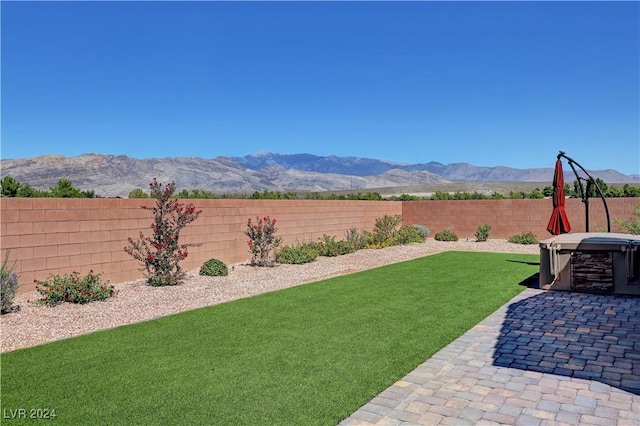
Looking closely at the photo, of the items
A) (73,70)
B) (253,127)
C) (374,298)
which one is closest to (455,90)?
(73,70)

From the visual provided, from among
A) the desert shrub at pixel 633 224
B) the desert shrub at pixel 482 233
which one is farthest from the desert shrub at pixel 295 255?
the desert shrub at pixel 633 224

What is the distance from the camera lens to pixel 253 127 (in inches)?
3851

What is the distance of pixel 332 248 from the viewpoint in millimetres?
15789

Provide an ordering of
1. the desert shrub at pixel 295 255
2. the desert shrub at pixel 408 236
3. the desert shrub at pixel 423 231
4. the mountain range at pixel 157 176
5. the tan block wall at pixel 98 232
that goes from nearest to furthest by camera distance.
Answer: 1. the tan block wall at pixel 98 232
2. the desert shrub at pixel 295 255
3. the desert shrub at pixel 408 236
4. the desert shrub at pixel 423 231
5. the mountain range at pixel 157 176

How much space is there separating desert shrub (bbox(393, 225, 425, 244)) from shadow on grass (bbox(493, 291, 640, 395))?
11365 millimetres

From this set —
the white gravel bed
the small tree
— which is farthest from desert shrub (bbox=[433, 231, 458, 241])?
the small tree

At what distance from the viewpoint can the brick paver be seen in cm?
366

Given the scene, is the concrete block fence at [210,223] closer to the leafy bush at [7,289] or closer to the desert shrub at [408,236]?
the leafy bush at [7,289]

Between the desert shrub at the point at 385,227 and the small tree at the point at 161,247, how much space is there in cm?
1087

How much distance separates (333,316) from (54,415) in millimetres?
4189

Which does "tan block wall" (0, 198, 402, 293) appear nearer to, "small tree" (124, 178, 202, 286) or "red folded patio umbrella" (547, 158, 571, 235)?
"small tree" (124, 178, 202, 286)

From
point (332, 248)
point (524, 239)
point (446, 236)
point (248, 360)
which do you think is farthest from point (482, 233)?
point (248, 360)

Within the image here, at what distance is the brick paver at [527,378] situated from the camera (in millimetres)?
3658

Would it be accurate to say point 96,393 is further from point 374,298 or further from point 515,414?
point 374,298
